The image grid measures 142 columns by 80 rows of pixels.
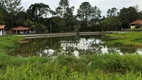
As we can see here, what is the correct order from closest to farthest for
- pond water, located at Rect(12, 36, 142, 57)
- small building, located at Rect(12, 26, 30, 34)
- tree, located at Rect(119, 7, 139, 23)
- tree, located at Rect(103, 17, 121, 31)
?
1. pond water, located at Rect(12, 36, 142, 57)
2. small building, located at Rect(12, 26, 30, 34)
3. tree, located at Rect(103, 17, 121, 31)
4. tree, located at Rect(119, 7, 139, 23)

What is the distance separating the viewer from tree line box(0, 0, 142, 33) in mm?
68188

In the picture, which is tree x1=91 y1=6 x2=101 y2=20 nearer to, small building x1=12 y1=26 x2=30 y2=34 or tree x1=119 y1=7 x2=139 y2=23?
tree x1=119 y1=7 x2=139 y2=23

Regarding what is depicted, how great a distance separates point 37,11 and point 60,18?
826cm

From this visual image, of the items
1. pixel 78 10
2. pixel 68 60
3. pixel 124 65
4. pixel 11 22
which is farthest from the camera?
pixel 78 10

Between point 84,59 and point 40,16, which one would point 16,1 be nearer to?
point 40,16

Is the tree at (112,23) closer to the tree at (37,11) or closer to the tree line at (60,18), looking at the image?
the tree line at (60,18)

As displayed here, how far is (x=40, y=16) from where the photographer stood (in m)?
73.4

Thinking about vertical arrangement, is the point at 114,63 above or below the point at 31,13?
below

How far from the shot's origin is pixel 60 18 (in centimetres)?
7744

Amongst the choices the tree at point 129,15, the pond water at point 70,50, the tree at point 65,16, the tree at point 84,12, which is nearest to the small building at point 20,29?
the tree at point 65,16

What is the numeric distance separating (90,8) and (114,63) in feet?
243

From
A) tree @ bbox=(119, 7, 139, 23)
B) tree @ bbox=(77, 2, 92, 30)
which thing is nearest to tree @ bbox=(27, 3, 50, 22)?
tree @ bbox=(77, 2, 92, 30)

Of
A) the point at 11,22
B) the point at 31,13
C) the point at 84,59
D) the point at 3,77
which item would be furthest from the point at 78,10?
the point at 3,77

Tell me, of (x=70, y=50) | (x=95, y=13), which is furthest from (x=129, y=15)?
(x=70, y=50)
